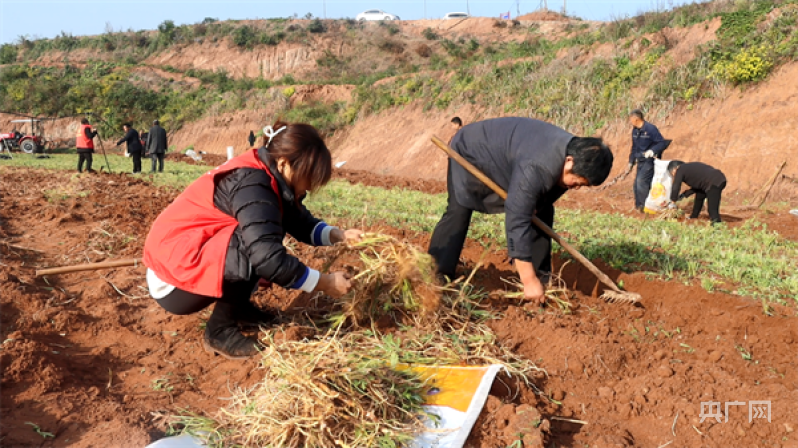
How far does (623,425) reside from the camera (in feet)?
8.96

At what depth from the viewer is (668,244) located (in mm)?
5398

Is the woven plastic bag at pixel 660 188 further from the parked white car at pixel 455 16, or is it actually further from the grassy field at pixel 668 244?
the parked white car at pixel 455 16

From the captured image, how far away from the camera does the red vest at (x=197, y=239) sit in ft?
9.10

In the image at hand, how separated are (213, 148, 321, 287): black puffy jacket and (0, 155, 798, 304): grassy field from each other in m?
1.91

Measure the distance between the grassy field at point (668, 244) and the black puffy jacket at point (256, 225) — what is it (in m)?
1.91

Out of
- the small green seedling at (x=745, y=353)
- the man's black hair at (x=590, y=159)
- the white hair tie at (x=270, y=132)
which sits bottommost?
the small green seedling at (x=745, y=353)

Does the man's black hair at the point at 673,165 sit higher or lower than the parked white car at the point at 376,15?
lower

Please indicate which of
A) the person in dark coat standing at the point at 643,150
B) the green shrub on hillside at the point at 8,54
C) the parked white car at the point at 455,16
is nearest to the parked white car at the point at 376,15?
the parked white car at the point at 455,16

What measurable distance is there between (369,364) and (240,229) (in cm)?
90

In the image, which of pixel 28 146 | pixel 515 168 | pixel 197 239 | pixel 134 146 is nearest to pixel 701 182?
pixel 515 168

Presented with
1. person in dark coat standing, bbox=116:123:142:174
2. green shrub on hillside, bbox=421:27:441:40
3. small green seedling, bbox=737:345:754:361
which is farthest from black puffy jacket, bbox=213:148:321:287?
green shrub on hillside, bbox=421:27:441:40

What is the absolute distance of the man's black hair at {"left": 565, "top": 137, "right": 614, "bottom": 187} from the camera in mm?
3146

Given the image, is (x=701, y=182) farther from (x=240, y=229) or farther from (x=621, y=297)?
(x=240, y=229)

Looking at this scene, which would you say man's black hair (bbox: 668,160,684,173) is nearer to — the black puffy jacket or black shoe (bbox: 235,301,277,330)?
black shoe (bbox: 235,301,277,330)
